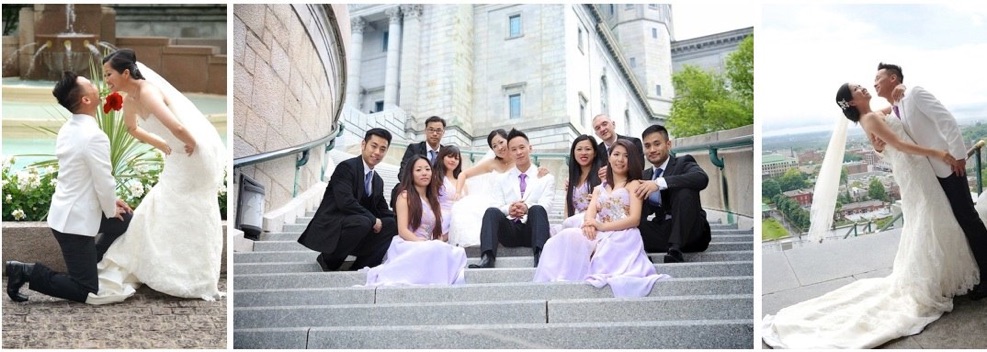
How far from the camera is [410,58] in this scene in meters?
5.51

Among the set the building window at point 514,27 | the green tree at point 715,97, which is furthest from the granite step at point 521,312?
the building window at point 514,27

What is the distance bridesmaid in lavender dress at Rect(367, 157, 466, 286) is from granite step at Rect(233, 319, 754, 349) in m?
0.45

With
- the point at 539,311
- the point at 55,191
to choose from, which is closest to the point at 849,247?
the point at 539,311

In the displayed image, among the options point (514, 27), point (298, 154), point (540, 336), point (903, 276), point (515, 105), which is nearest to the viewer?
point (540, 336)

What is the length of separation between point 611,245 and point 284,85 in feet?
7.31

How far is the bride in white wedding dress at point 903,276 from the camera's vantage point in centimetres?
333

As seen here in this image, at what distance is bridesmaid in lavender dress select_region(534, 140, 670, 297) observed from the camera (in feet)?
11.5

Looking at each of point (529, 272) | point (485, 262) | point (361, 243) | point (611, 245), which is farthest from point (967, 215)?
point (361, 243)

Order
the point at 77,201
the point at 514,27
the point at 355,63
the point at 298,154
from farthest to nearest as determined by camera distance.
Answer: the point at 355,63 → the point at 514,27 → the point at 298,154 → the point at 77,201

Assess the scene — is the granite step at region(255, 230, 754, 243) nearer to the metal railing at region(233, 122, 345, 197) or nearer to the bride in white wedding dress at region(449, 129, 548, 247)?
the metal railing at region(233, 122, 345, 197)

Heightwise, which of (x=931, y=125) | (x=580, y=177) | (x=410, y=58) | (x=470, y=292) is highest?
(x=410, y=58)

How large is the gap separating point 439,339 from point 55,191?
6.79 feet

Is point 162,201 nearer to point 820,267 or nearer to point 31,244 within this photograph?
point 31,244

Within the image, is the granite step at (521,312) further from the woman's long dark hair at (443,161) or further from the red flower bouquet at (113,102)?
the red flower bouquet at (113,102)
